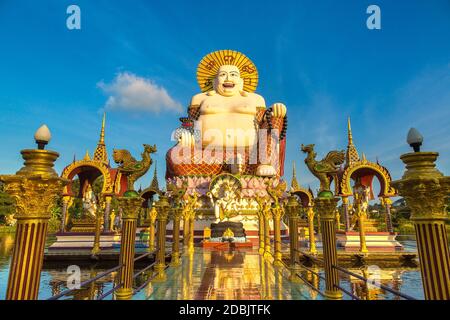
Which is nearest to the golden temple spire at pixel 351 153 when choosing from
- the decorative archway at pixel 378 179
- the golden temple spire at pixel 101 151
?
the decorative archway at pixel 378 179

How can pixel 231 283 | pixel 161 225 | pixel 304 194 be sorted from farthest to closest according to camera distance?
pixel 304 194 → pixel 161 225 → pixel 231 283

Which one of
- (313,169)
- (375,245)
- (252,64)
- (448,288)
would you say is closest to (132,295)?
(313,169)

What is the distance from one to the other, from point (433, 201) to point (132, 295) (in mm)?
4772

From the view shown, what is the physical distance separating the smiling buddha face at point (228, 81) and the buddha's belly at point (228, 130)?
7.54ft

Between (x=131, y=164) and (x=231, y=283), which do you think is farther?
(x=231, y=283)

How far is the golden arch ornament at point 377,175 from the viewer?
48.8 feet

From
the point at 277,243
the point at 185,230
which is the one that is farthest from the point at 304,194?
the point at 277,243

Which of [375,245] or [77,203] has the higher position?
[77,203]

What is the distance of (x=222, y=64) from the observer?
24.9 meters

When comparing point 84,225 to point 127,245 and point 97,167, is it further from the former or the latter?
point 127,245

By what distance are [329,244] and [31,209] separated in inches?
170

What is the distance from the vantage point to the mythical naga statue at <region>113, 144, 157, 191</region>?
16.9ft
